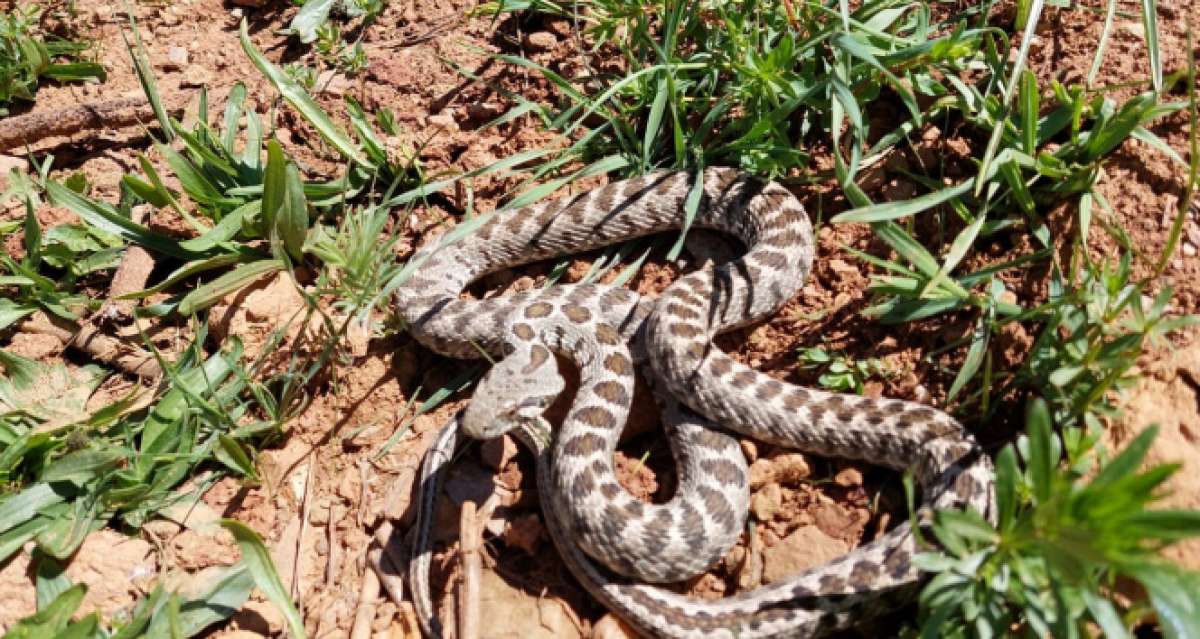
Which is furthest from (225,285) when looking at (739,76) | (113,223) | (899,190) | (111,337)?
(899,190)

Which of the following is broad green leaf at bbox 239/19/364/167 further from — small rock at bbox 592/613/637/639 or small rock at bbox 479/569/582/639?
small rock at bbox 592/613/637/639

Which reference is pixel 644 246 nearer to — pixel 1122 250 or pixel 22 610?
pixel 1122 250

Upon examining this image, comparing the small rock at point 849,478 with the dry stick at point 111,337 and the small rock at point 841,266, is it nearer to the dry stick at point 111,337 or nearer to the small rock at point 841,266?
the small rock at point 841,266

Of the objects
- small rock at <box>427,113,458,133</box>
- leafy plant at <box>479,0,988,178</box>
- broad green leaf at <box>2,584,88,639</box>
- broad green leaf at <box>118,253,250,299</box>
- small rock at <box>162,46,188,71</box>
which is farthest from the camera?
small rock at <box>162,46,188,71</box>

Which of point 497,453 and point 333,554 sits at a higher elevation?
point 497,453

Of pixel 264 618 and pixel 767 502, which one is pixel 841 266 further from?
pixel 264 618

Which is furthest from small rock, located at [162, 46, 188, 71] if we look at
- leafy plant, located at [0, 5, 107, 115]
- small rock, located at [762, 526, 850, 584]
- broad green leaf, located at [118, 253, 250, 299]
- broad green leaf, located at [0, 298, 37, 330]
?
small rock, located at [762, 526, 850, 584]

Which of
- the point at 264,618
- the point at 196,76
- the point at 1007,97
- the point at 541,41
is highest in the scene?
the point at 1007,97
